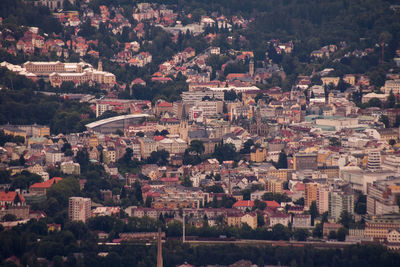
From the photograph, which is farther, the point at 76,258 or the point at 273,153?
the point at 273,153

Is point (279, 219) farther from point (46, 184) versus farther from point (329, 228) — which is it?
point (46, 184)

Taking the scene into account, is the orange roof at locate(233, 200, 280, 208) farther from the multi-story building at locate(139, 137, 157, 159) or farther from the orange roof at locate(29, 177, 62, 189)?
the multi-story building at locate(139, 137, 157, 159)

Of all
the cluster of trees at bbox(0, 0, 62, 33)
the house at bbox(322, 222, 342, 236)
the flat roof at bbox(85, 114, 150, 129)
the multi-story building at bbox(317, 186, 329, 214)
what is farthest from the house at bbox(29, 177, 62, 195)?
the cluster of trees at bbox(0, 0, 62, 33)

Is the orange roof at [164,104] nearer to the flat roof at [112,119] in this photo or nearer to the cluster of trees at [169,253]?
the flat roof at [112,119]

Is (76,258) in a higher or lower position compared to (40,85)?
lower

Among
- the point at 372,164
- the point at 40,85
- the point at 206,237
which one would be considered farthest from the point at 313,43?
the point at 206,237

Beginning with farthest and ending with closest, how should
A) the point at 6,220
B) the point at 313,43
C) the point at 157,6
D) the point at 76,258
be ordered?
1. the point at 157,6
2. the point at 313,43
3. the point at 6,220
4. the point at 76,258

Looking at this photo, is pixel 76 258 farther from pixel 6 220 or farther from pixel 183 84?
pixel 183 84

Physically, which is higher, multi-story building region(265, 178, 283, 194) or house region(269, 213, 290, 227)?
multi-story building region(265, 178, 283, 194)

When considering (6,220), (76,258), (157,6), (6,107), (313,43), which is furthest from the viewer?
(157,6)
